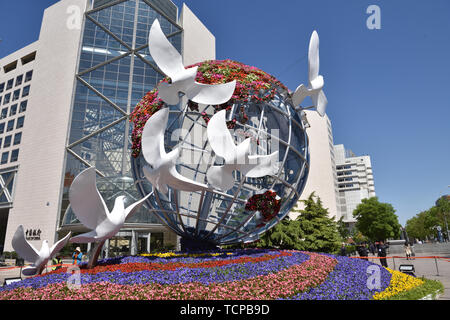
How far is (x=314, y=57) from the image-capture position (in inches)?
367

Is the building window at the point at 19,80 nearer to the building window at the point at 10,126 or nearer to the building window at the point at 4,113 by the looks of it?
the building window at the point at 4,113

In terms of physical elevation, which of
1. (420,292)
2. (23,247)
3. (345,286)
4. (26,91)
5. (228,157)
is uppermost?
(26,91)

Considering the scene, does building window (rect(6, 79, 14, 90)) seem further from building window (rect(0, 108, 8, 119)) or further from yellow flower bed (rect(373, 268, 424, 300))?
yellow flower bed (rect(373, 268, 424, 300))

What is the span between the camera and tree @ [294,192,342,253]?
18.1 m

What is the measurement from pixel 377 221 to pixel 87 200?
49541mm

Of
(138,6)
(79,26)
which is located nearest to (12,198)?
(79,26)

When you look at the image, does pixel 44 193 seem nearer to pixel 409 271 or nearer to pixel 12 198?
pixel 12 198

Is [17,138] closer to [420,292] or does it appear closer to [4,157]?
[4,157]

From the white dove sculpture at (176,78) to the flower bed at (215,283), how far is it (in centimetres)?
402

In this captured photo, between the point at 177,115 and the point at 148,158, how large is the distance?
9.12 feet

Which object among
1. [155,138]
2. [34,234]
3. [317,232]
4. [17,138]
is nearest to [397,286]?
[155,138]

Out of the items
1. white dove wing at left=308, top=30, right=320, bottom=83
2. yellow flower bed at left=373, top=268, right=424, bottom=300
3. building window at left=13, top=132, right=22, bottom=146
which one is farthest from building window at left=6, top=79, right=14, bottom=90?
yellow flower bed at left=373, top=268, right=424, bottom=300

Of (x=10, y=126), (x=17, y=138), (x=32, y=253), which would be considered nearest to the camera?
(x=32, y=253)

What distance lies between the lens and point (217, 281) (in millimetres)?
6195
